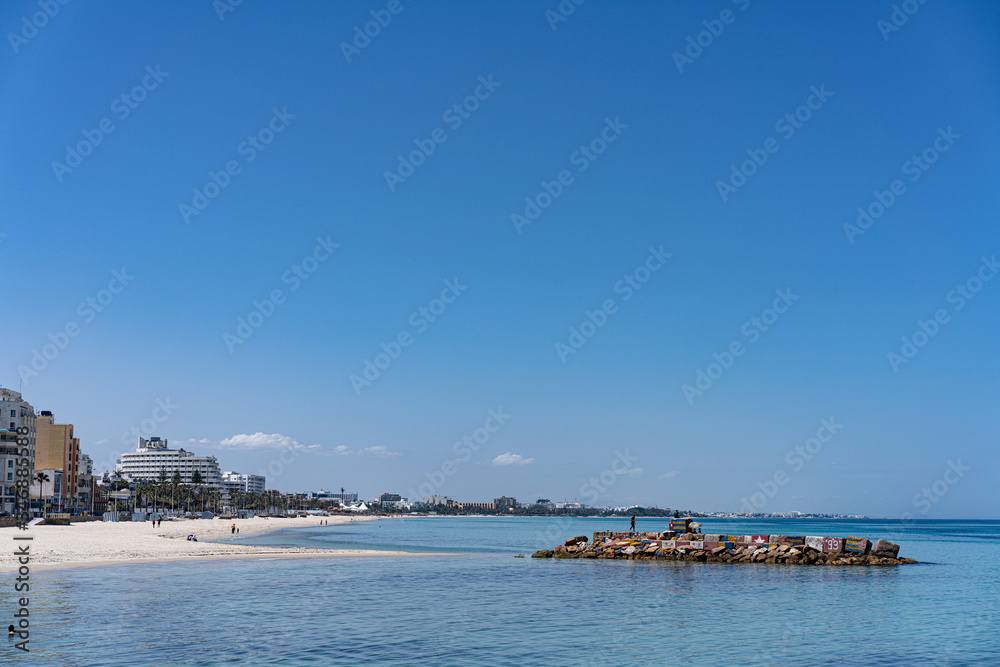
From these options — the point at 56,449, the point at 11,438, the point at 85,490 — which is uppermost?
the point at 11,438

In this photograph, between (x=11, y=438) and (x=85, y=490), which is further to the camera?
(x=85, y=490)

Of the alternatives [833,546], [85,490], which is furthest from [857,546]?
[85,490]

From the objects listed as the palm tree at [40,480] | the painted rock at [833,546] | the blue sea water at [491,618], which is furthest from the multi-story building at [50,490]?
the painted rock at [833,546]

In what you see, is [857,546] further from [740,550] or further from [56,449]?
[56,449]

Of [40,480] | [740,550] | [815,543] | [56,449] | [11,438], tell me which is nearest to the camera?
[740,550]

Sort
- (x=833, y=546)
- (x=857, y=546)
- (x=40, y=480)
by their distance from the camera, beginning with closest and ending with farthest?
1. (x=833, y=546)
2. (x=857, y=546)
3. (x=40, y=480)

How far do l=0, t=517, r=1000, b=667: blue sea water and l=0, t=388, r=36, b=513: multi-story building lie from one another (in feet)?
306

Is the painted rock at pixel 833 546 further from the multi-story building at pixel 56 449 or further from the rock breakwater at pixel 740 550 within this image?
the multi-story building at pixel 56 449

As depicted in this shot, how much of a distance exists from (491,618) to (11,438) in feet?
412

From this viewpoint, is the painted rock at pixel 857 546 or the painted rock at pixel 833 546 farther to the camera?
the painted rock at pixel 857 546

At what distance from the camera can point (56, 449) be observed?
15025 cm

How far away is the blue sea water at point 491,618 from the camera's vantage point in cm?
2377

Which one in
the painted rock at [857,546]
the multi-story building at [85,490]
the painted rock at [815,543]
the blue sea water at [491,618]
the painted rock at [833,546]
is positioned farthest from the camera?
the multi-story building at [85,490]

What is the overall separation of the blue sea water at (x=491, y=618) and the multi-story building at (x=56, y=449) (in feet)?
390
